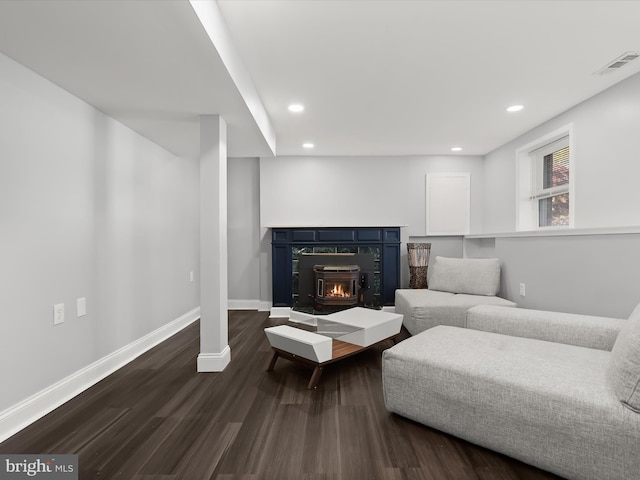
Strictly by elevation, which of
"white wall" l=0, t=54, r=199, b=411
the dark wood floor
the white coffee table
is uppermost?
"white wall" l=0, t=54, r=199, b=411

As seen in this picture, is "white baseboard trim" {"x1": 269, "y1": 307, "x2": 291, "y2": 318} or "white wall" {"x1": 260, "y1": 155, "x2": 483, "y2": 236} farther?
"white wall" {"x1": 260, "y1": 155, "x2": 483, "y2": 236}

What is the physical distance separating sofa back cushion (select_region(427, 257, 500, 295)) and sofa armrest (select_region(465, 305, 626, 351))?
1.33 metres

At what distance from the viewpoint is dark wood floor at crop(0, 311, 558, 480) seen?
1.36 m

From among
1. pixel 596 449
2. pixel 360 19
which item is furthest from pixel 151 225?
pixel 596 449

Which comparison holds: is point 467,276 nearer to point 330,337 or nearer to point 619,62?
point 330,337

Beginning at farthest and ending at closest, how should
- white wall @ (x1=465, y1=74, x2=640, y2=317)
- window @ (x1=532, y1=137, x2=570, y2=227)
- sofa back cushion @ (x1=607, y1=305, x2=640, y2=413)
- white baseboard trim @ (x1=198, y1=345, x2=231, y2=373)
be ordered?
window @ (x1=532, y1=137, x2=570, y2=227) → white baseboard trim @ (x1=198, y1=345, x2=231, y2=373) → white wall @ (x1=465, y1=74, x2=640, y2=317) → sofa back cushion @ (x1=607, y1=305, x2=640, y2=413)

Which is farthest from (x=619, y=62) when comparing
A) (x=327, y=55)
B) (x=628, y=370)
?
(x=628, y=370)

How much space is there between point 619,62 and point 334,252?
3229mm

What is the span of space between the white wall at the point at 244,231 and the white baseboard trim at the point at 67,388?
150cm

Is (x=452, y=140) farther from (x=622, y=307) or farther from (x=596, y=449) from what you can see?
(x=596, y=449)

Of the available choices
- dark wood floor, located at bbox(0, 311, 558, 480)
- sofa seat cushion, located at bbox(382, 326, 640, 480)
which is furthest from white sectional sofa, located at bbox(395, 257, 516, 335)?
sofa seat cushion, located at bbox(382, 326, 640, 480)

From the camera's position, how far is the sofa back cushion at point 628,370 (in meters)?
1.14

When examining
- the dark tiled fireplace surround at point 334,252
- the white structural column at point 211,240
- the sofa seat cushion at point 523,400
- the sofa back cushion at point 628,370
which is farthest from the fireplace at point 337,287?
the sofa back cushion at point 628,370

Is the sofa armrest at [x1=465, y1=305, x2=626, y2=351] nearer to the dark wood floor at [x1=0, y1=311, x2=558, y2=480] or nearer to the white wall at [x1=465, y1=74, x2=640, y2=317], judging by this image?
the white wall at [x1=465, y1=74, x2=640, y2=317]
